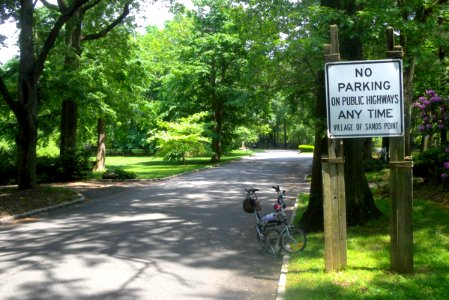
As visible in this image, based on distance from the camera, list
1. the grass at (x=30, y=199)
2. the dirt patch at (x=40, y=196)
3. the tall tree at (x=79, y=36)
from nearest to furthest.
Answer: the grass at (x=30, y=199) < the dirt patch at (x=40, y=196) < the tall tree at (x=79, y=36)

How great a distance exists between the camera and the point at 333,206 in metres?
6.08

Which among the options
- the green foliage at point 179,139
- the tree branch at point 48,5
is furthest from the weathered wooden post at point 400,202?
the green foliage at point 179,139

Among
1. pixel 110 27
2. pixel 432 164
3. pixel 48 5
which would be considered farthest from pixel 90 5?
pixel 432 164

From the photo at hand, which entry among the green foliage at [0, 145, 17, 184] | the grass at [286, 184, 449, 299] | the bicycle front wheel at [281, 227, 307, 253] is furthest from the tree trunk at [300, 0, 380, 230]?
the green foliage at [0, 145, 17, 184]

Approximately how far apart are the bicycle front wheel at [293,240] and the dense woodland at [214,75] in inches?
66.5

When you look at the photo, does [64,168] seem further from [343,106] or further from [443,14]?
[343,106]

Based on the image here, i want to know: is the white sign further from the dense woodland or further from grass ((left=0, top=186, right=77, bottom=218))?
grass ((left=0, top=186, right=77, bottom=218))

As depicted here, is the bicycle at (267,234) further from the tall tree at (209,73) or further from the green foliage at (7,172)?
Answer: the tall tree at (209,73)

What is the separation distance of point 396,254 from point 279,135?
94369mm

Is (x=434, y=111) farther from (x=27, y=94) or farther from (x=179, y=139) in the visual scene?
(x=179, y=139)

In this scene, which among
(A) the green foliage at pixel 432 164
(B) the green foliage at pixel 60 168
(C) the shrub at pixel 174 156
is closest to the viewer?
(A) the green foliage at pixel 432 164

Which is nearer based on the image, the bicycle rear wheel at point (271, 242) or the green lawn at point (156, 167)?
the bicycle rear wheel at point (271, 242)

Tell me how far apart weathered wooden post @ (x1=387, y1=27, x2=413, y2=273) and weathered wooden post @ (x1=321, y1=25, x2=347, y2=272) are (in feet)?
2.06

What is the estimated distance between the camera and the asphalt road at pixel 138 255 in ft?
19.4
